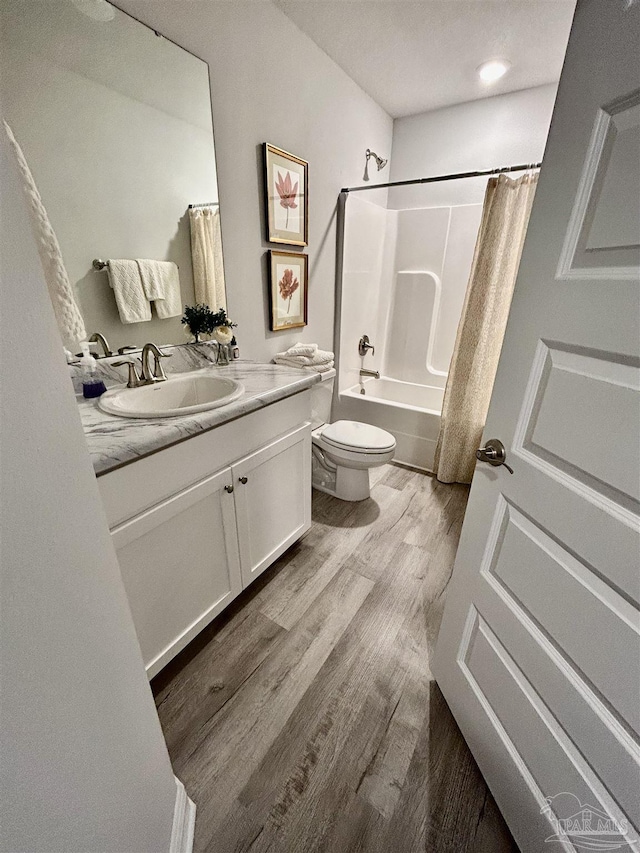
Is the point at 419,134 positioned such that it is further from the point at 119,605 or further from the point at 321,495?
the point at 119,605

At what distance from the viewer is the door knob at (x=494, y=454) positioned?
0.81m

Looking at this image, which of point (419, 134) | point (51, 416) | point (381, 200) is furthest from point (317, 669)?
point (419, 134)

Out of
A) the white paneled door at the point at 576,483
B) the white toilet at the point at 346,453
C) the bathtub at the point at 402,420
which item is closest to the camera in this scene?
the white paneled door at the point at 576,483

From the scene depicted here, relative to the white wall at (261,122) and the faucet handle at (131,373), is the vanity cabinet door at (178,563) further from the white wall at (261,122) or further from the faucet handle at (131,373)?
the white wall at (261,122)

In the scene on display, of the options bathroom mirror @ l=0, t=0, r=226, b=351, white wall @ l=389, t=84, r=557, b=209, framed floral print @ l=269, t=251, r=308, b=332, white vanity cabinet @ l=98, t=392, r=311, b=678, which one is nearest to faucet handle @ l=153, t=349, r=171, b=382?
bathroom mirror @ l=0, t=0, r=226, b=351

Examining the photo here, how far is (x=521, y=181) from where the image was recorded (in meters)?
1.83

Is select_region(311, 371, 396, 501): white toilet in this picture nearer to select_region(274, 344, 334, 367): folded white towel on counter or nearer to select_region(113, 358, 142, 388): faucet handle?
select_region(274, 344, 334, 367): folded white towel on counter

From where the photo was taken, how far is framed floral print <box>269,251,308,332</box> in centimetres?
185

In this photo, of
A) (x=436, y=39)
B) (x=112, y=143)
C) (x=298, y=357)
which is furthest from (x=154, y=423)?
(x=436, y=39)

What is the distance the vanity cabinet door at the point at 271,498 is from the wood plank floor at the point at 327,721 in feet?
0.70

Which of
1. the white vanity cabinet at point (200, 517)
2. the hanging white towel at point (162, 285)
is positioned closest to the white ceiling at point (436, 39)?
the hanging white towel at point (162, 285)

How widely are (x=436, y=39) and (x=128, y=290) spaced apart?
1929 millimetres

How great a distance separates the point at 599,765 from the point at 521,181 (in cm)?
235

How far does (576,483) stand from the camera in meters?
0.65
